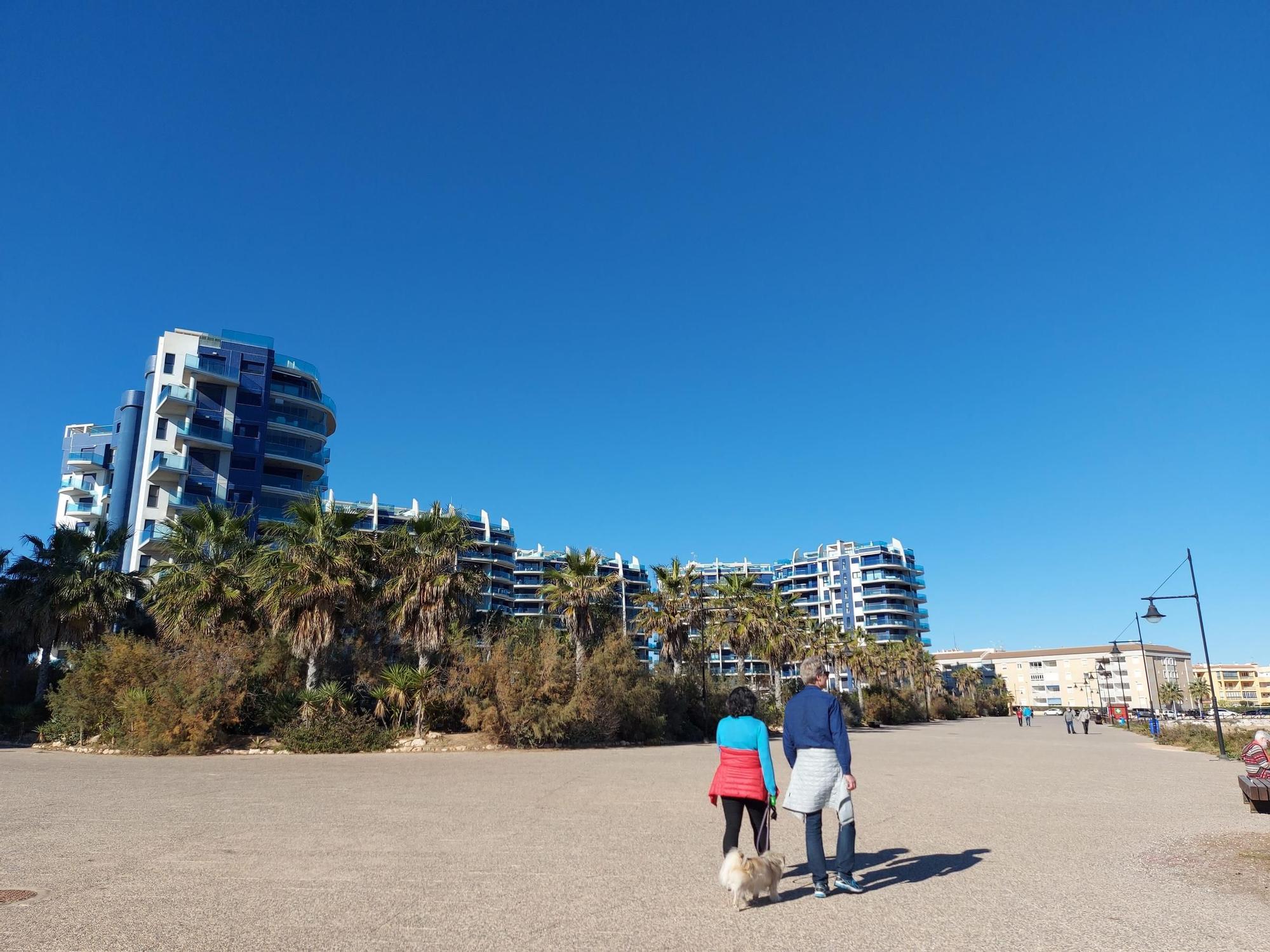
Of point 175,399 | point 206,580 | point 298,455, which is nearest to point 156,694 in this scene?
point 206,580

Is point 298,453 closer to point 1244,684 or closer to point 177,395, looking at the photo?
point 177,395

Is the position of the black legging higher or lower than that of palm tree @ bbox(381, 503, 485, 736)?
lower

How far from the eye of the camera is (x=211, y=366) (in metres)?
55.8

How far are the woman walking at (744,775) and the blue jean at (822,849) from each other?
1.12ft

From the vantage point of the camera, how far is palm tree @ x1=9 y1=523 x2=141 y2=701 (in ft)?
104

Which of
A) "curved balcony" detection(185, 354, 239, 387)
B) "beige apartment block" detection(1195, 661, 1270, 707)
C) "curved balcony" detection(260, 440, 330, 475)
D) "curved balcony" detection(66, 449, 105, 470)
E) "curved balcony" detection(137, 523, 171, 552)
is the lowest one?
"beige apartment block" detection(1195, 661, 1270, 707)

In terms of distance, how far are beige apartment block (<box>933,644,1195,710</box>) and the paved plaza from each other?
13302cm

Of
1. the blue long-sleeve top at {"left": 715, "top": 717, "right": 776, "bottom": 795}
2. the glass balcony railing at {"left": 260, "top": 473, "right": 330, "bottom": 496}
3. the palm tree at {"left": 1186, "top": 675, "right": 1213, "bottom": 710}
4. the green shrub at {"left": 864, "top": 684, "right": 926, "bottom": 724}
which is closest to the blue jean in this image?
the blue long-sleeve top at {"left": 715, "top": 717, "right": 776, "bottom": 795}

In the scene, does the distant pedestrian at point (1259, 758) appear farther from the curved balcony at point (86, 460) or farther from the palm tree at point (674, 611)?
the curved balcony at point (86, 460)

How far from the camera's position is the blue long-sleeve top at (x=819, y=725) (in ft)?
21.3

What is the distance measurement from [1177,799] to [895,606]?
11867cm

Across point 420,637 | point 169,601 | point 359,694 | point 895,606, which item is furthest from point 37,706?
point 895,606

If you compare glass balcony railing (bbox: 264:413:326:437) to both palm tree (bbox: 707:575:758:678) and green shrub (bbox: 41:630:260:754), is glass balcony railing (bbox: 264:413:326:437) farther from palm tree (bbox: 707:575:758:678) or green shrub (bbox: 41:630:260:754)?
green shrub (bbox: 41:630:260:754)

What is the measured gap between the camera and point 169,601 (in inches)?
1136
